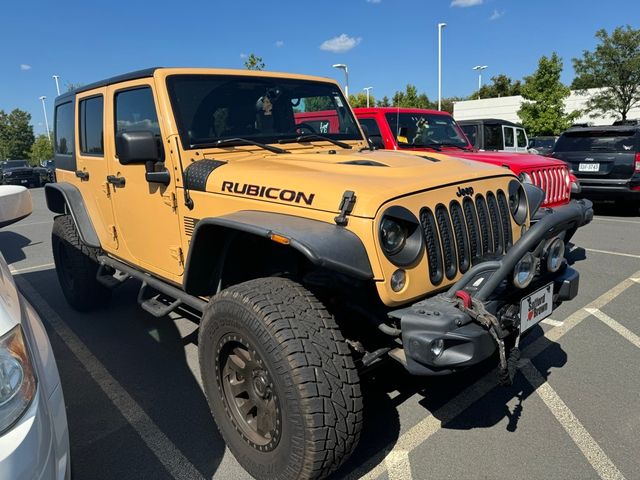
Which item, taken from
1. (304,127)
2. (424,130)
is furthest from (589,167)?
(304,127)

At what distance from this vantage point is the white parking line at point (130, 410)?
254 cm

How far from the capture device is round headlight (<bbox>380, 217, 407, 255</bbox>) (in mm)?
2188

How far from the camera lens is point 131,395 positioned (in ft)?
10.7

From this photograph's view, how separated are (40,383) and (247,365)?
3.11 ft

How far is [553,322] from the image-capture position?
4.27m

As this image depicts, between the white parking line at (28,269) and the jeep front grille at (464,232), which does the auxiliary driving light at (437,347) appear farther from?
the white parking line at (28,269)

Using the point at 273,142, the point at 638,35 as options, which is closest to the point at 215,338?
the point at 273,142

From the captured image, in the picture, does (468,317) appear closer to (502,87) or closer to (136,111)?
(136,111)

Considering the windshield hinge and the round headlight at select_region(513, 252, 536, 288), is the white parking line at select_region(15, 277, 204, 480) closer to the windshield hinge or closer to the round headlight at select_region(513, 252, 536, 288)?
the windshield hinge

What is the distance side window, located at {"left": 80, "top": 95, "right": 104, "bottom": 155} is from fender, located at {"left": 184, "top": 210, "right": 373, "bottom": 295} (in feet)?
5.67

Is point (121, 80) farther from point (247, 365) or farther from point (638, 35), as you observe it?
point (638, 35)

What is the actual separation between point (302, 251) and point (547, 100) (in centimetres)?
2683

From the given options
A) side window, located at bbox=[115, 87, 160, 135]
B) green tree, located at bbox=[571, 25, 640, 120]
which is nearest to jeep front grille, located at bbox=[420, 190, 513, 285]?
side window, located at bbox=[115, 87, 160, 135]

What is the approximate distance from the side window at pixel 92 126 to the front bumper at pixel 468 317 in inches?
117
